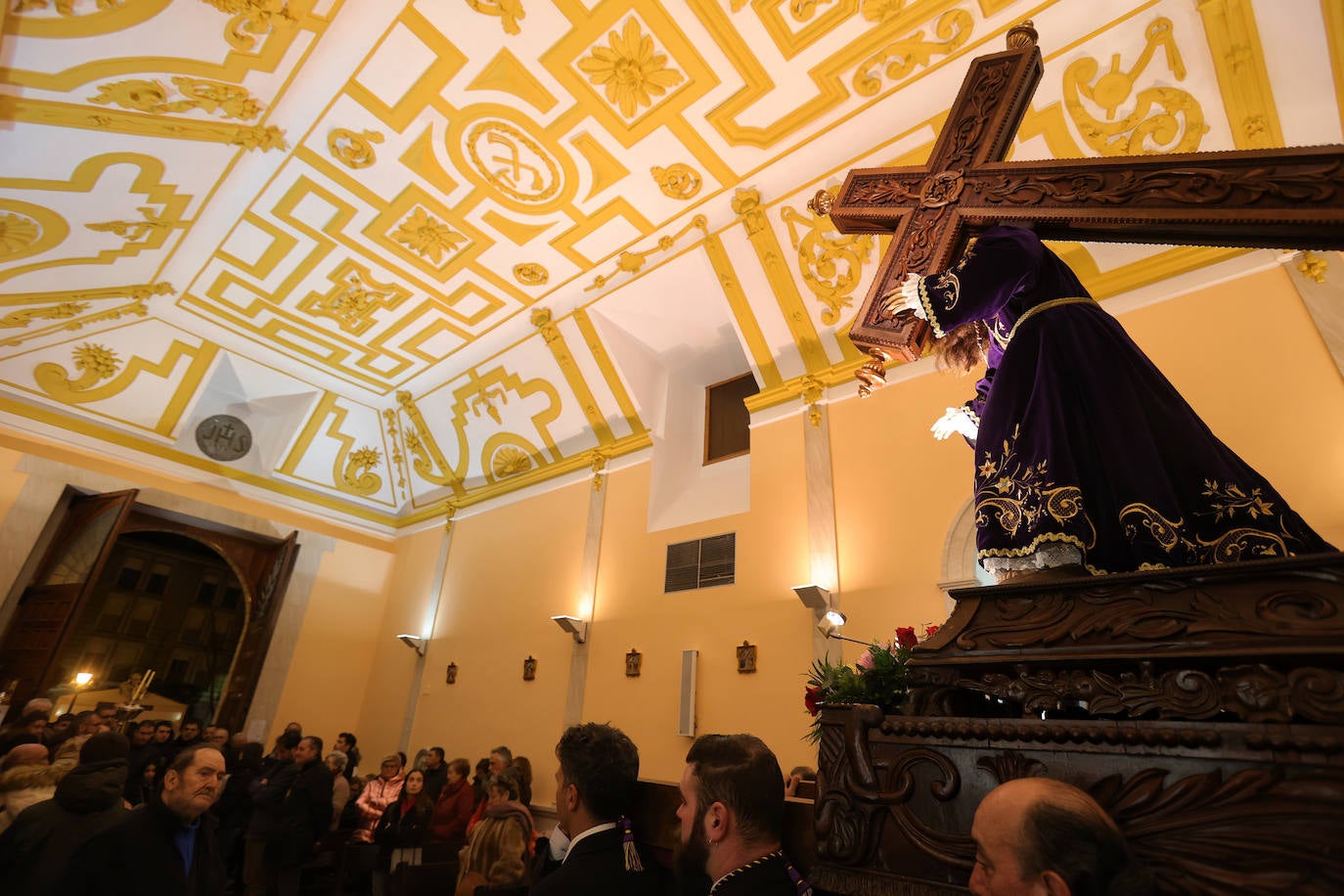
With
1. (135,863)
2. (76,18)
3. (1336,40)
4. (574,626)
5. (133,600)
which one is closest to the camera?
(135,863)

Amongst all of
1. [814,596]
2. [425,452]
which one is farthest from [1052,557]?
[425,452]

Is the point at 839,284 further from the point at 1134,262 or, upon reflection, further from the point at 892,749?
the point at 892,749

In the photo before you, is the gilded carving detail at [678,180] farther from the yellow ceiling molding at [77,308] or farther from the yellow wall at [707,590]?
the yellow ceiling molding at [77,308]

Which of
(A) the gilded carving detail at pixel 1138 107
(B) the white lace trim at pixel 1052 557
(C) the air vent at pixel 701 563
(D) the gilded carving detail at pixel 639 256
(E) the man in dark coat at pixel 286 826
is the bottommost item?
(E) the man in dark coat at pixel 286 826

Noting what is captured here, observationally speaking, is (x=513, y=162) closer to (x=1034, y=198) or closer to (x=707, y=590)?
(x=707, y=590)

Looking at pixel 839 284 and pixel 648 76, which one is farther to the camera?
pixel 839 284

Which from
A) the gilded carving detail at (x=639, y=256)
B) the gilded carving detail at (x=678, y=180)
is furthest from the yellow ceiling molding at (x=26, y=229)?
the gilded carving detail at (x=678, y=180)

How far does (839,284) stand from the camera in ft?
20.6

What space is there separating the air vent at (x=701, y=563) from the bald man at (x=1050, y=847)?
5651 millimetres

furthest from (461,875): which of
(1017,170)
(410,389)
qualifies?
(410,389)

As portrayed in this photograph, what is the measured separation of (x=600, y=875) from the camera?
1825 mm

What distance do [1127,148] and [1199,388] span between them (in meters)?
1.81

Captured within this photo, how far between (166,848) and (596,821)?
161cm

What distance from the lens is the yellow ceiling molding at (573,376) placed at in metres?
8.16
